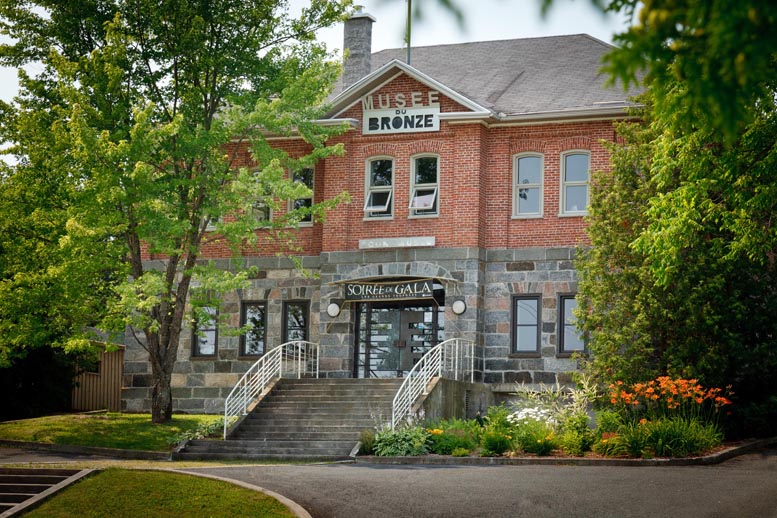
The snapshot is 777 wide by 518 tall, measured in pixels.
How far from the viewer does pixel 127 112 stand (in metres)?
25.4

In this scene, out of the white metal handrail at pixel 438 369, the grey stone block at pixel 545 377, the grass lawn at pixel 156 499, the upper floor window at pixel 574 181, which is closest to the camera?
the grass lawn at pixel 156 499

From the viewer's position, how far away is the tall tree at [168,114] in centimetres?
2400

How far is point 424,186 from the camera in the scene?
1107 inches

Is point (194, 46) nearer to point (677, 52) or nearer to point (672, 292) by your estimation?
point (672, 292)

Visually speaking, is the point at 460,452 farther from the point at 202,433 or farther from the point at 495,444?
the point at 202,433

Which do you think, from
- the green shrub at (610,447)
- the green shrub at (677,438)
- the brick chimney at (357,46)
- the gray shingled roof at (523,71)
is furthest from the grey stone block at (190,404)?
the green shrub at (677,438)

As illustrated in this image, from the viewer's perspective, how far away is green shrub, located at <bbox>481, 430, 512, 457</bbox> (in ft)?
66.4

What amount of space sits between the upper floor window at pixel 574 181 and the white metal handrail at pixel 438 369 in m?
4.16

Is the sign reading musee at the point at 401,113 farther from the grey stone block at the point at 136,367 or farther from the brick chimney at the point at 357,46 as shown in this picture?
the grey stone block at the point at 136,367

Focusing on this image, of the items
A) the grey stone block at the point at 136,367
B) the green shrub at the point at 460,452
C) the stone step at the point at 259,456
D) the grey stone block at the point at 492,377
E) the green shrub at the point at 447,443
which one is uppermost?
the grey stone block at the point at 492,377

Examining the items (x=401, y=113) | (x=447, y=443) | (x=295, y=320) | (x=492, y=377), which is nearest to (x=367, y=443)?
(x=447, y=443)

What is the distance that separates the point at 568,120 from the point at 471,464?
10648 millimetres

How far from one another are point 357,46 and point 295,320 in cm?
780

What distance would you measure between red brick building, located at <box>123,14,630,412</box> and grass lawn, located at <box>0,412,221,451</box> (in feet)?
10.2
